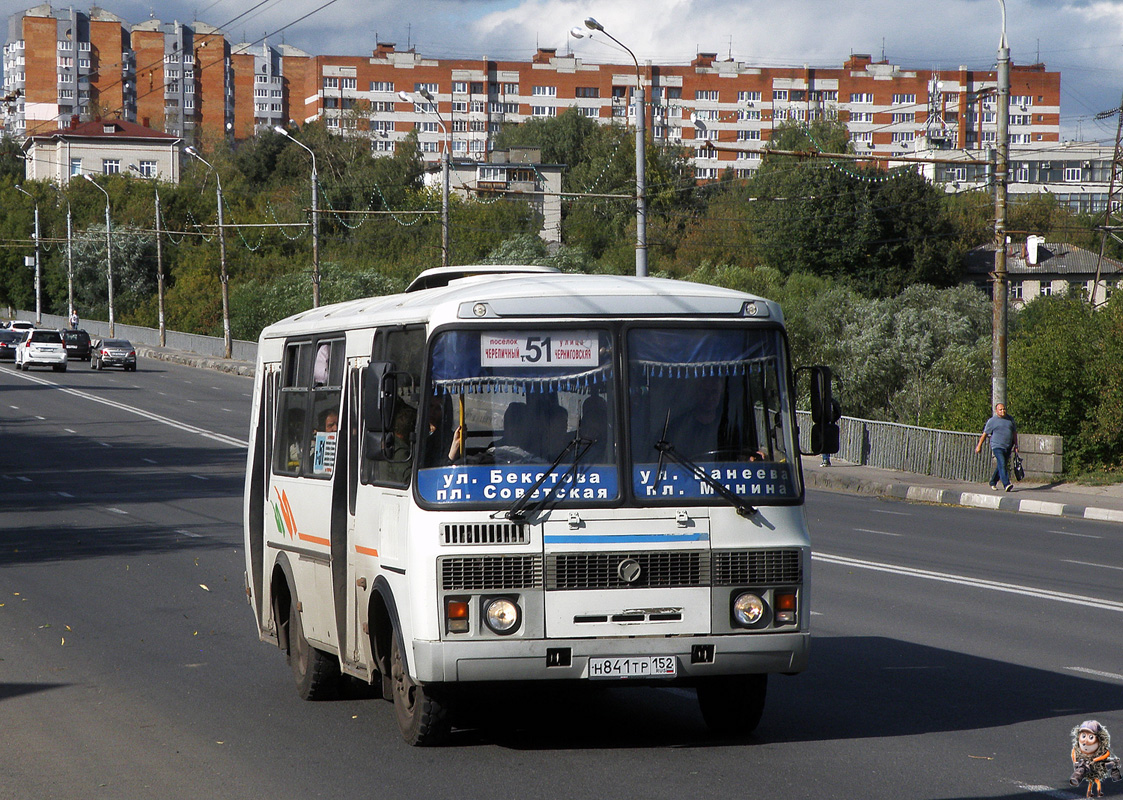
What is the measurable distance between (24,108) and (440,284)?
589ft

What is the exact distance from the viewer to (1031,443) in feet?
87.8

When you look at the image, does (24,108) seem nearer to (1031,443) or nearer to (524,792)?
(1031,443)

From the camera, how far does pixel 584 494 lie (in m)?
6.66

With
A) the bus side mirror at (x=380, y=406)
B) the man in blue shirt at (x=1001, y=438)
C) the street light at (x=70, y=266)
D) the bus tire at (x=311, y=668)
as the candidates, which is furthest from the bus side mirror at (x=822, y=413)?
the street light at (x=70, y=266)

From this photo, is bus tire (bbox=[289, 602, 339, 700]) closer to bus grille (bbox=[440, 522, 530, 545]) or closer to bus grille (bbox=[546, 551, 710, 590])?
bus grille (bbox=[440, 522, 530, 545])

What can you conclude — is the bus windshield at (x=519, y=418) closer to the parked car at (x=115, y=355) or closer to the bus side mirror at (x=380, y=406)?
the bus side mirror at (x=380, y=406)

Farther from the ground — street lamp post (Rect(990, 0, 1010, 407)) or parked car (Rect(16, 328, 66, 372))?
street lamp post (Rect(990, 0, 1010, 407))

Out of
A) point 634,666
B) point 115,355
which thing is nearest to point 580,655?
point 634,666

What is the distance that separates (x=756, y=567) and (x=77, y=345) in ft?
211

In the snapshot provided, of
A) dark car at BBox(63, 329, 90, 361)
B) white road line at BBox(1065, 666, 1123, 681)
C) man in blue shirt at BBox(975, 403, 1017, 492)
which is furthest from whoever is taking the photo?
dark car at BBox(63, 329, 90, 361)

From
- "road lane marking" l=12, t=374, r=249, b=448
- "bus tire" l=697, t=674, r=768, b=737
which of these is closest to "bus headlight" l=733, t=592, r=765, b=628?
"bus tire" l=697, t=674, r=768, b=737

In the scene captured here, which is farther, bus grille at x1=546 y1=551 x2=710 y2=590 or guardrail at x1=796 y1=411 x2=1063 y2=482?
guardrail at x1=796 y1=411 x2=1063 y2=482

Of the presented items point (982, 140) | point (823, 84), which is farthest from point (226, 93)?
point (982, 140)

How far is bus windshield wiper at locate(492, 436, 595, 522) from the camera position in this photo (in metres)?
6.56
